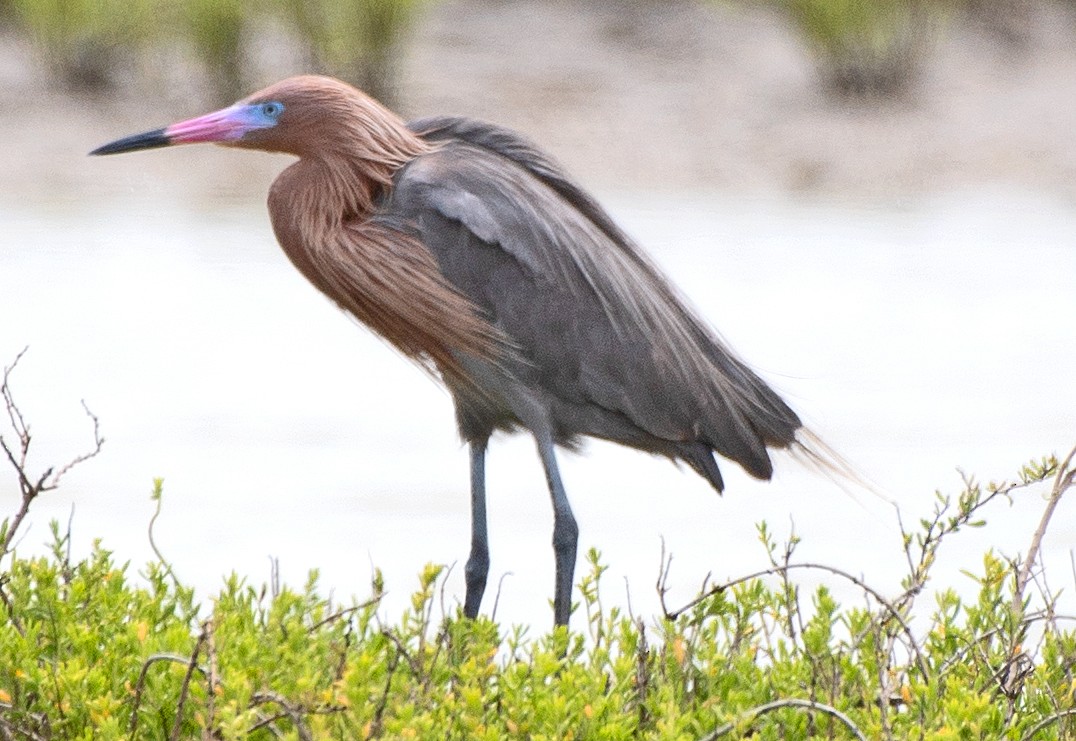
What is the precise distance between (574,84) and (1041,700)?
8424 millimetres

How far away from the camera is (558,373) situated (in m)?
3.38

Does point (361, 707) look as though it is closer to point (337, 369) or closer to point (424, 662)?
point (424, 662)

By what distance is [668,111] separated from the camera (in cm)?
1056

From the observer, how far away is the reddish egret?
10.6 ft

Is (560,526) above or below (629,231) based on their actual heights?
below

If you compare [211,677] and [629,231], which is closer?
[211,677]

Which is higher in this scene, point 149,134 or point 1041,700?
point 149,134

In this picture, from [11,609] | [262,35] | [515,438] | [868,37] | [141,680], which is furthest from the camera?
[868,37]

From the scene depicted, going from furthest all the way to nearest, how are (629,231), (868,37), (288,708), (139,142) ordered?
(868,37), (629,231), (139,142), (288,708)

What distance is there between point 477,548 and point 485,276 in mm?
544

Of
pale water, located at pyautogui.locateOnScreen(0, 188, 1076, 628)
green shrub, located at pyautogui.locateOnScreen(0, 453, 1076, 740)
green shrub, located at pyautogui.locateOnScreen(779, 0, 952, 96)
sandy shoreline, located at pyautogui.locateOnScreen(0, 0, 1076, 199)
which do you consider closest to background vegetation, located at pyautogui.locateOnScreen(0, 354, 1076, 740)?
green shrub, located at pyautogui.locateOnScreen(0, 453, 1076, 740)

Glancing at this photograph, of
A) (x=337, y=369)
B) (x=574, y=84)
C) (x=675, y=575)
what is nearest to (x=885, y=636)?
(x=675, y=575)

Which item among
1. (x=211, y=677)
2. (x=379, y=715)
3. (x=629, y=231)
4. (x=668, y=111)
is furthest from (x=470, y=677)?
(x=668, y=111)

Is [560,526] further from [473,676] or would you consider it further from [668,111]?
[668,111]
